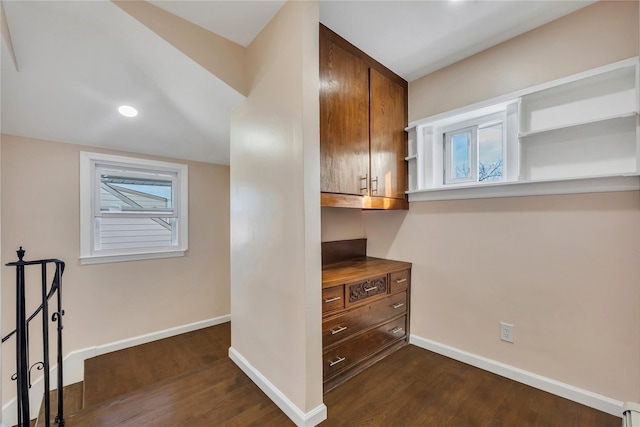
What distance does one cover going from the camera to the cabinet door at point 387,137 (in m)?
2.18

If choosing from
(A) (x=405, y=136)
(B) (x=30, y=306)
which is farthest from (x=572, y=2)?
(B) (x=30, y=306)

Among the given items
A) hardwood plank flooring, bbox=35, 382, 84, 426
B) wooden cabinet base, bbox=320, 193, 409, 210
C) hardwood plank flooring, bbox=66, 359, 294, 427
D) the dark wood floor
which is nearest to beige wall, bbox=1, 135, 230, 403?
hardwood plank flooring, bbox=35, 382, 84, 426

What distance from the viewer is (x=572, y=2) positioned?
164 cm

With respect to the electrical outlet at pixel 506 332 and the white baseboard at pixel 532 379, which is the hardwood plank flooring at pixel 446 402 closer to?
the white baseboard at pixel 532 379

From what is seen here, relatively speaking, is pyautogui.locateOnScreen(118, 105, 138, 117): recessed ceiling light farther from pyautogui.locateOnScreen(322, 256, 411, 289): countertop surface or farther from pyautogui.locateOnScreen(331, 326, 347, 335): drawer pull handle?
pyautogui.locateOnScreen(331, 326, 347, 335): drawer pull handle

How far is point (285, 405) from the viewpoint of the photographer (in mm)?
1659

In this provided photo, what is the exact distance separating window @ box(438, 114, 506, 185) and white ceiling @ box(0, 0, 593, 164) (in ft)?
1.84

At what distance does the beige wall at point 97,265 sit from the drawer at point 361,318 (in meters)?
2.09

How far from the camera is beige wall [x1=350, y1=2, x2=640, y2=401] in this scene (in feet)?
5.20

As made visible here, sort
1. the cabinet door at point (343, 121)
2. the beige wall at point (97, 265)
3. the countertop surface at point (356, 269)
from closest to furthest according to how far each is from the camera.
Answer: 1. the cabinet door at point (343, 121)
2. the countertop surface at point (356, 269)
3. the beige wall at point (97, 265)

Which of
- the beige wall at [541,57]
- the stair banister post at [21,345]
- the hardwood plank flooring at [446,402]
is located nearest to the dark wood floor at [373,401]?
the hardwood plank flooring at [446,402]

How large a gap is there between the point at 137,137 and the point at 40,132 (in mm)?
694

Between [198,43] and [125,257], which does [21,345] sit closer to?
[125,257]

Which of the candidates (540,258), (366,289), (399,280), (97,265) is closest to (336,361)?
(366,289)
